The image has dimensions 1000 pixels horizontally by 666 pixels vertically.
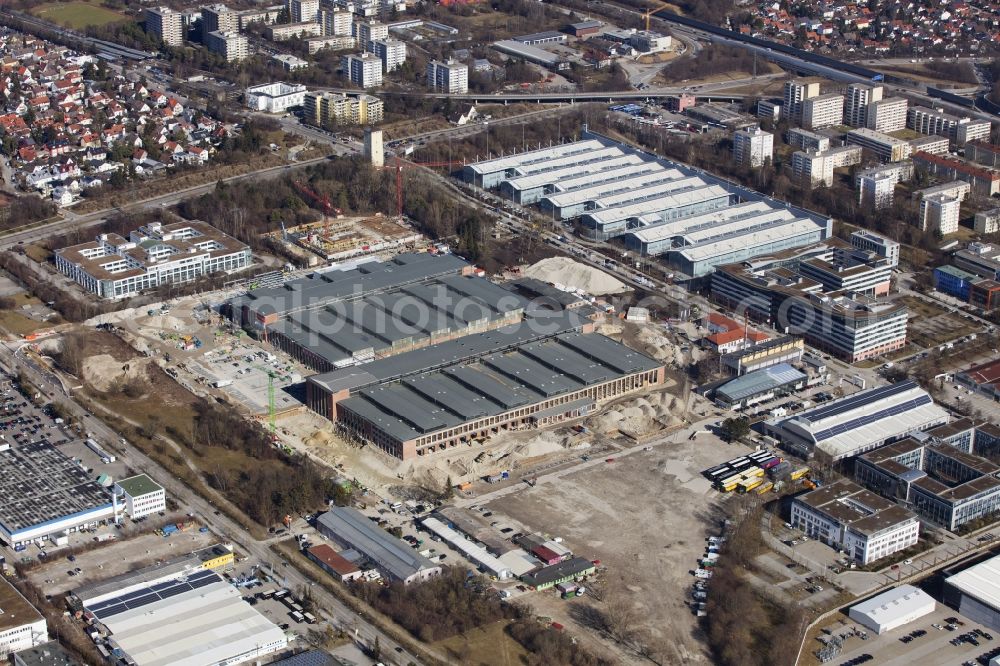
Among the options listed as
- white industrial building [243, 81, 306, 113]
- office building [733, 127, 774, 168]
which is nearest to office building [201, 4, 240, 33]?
white industrial building [243, 81, 306, 113]

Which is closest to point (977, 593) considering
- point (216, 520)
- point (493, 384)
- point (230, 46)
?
point (493, 384)

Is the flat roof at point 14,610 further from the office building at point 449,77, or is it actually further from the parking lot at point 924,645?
the office building at point 449,77

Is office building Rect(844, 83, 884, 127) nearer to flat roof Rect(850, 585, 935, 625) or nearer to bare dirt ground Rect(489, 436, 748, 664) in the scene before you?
bare dirt ground Rect(489, 436, 748, 664)

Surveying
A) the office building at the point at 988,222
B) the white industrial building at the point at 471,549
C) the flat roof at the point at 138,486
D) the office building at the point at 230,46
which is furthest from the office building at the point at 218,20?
the white industrial building at the point at 471,549

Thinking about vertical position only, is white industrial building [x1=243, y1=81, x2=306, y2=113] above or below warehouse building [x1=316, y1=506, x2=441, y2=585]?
above

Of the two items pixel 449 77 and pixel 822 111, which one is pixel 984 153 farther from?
pixel 449 77
